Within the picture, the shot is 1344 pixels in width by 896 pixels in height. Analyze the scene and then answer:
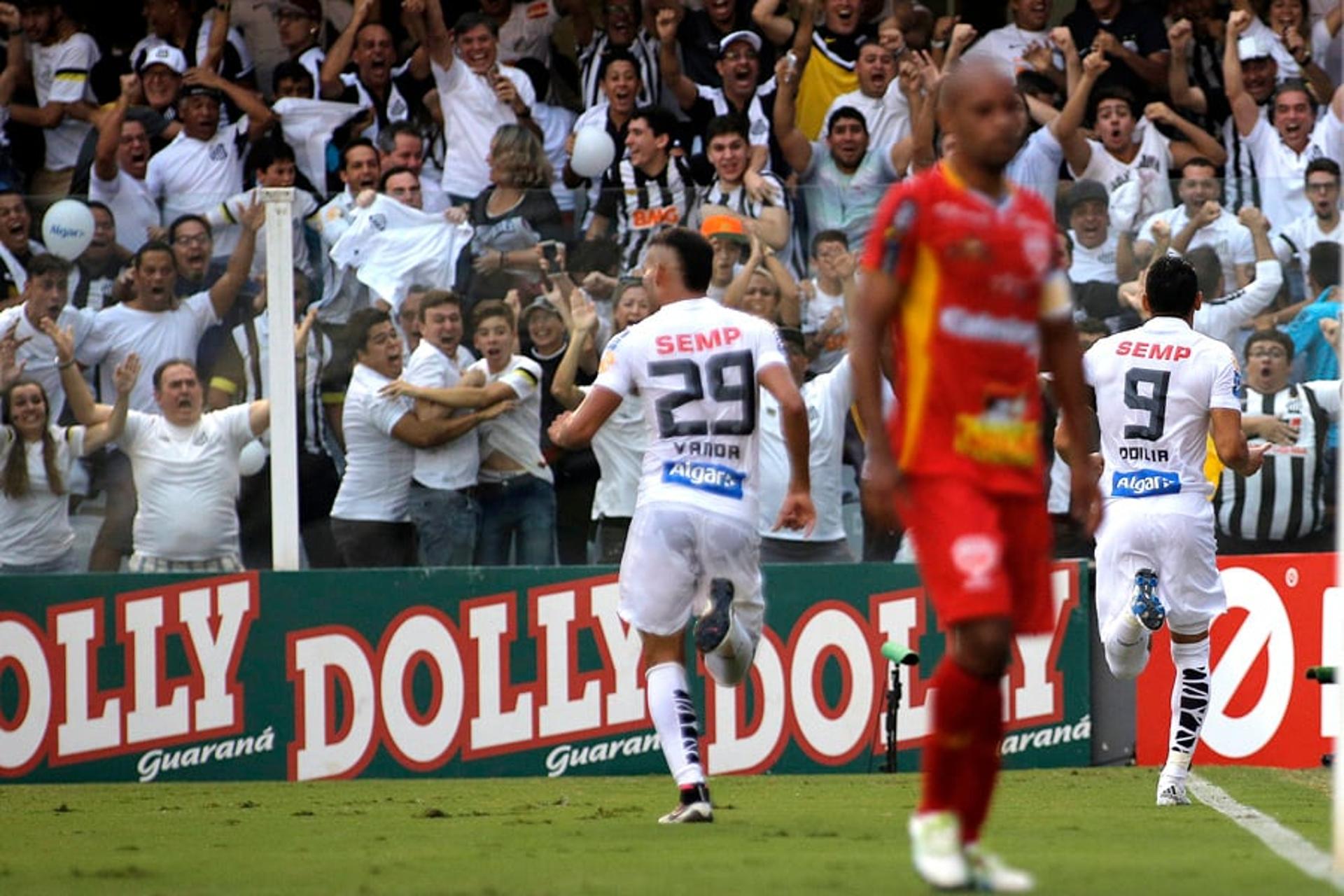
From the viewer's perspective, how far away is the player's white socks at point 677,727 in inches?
334

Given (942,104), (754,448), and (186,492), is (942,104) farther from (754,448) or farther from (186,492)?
(186,492)

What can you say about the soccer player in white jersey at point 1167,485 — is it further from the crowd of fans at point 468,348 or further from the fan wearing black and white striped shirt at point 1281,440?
the fan wearing black and white striped shirt at point 1281,440

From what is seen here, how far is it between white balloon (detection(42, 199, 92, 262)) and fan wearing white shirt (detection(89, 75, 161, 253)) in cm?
17

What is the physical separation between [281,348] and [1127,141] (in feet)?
20.1

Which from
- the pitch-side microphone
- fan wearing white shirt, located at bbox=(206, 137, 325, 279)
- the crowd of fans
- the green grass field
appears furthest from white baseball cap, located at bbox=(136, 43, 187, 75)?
the pitch-side microphone

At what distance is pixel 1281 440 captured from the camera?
1299 cm

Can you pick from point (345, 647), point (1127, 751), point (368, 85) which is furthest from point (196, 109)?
point (1127, 751)

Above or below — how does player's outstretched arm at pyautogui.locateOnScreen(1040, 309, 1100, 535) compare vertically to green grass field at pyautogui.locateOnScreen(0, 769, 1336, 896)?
above

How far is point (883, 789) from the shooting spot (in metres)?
11.4

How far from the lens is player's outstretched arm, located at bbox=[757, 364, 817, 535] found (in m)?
8.45

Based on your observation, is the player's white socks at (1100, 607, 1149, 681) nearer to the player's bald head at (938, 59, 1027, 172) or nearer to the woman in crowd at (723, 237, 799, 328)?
the woman in crowd at (723, 237, 799, 328)

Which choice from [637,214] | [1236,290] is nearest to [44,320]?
[637,214]

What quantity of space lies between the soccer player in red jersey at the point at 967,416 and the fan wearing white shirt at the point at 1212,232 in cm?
746

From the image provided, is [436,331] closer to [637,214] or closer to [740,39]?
[637,214]
